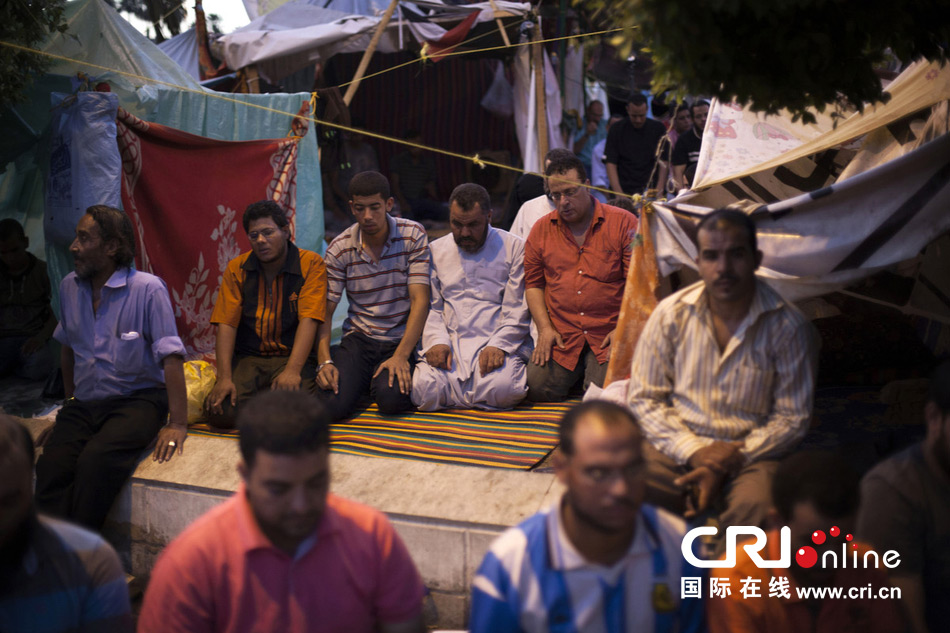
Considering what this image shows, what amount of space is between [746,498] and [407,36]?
8.49 meters

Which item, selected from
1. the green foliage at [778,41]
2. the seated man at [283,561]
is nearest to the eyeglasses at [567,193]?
the green foliage at [778,41]

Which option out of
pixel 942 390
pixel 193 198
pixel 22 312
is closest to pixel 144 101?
pixel 193 198

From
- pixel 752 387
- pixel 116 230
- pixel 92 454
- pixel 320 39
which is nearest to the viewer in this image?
pixel 752 387

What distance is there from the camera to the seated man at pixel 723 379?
3382mm

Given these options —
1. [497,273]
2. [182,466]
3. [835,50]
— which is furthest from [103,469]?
[835,50]

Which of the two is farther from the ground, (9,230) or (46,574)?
(9,230)

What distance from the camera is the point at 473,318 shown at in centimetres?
554

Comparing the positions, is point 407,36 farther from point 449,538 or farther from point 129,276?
point 449,538

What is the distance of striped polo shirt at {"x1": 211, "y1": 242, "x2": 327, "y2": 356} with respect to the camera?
17.3 feet

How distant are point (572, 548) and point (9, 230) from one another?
6.07 metres

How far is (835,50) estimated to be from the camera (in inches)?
120

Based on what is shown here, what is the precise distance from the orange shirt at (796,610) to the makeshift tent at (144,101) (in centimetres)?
460

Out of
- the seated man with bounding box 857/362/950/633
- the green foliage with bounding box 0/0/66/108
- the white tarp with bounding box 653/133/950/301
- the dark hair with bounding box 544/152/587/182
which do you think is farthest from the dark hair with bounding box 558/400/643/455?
the green foliage with bounding box 0/0/66/108

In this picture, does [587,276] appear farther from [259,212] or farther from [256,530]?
[256,530]
